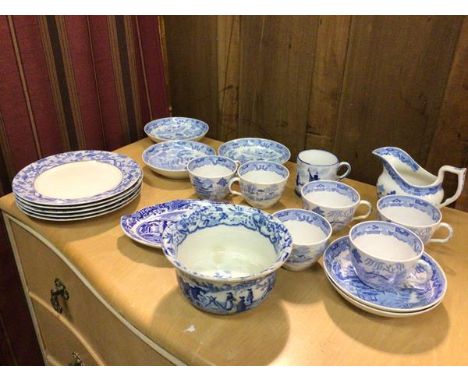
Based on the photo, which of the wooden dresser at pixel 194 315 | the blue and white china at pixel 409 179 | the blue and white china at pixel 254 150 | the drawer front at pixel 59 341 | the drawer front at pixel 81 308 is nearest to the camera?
the wooden dresser at pixel 194 315

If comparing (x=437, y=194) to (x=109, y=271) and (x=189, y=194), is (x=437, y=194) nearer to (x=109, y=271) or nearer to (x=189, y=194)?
(x=189, y=194)

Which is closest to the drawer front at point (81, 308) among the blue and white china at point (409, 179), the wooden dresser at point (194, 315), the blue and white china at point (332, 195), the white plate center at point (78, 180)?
the wooden dresser at point (194, 315)

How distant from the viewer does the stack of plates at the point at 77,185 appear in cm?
80

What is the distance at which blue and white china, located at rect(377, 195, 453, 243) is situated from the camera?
2.46 feet

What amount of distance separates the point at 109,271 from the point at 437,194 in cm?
61

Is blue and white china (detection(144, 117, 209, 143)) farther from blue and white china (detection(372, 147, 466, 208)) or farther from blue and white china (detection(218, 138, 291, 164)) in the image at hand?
blue and white china (detection(372, 147, 466, 208))

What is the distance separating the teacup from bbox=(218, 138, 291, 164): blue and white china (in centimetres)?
34

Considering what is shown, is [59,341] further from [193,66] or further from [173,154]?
[193,66]

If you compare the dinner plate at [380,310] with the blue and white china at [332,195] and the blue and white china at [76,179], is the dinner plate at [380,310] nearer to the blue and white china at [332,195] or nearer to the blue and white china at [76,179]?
the blue and white china at [332,195]

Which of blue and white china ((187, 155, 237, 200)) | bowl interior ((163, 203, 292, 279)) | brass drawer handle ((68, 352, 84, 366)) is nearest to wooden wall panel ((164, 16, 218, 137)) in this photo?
blue and white china ((187, 155, 237, 200))

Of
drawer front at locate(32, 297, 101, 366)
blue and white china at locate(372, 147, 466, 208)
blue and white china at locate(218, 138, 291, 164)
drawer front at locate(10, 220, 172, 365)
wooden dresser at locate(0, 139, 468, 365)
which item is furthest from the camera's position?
blue and white china at locate(218, 138, 291, 164)

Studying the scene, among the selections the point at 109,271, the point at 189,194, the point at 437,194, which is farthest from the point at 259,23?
the point at 109,271

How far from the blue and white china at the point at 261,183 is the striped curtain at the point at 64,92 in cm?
46

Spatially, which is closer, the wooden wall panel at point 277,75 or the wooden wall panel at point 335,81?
the wooden wall panel at point 335,81
